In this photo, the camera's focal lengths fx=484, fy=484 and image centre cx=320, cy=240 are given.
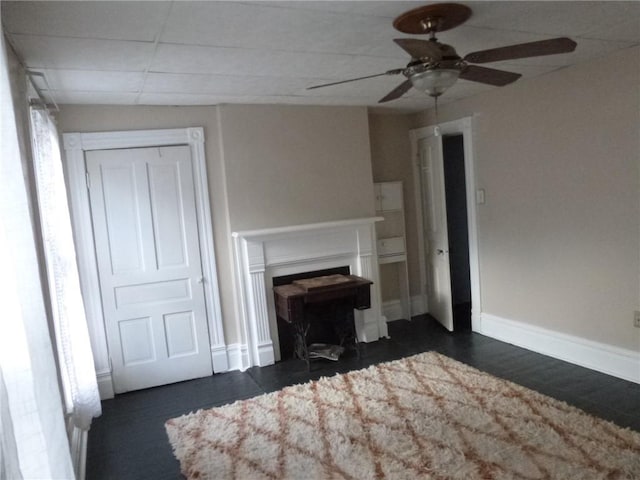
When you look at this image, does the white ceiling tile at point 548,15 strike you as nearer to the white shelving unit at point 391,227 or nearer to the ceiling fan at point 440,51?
the ceiling fan at point 440,51

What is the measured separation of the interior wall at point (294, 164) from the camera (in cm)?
412

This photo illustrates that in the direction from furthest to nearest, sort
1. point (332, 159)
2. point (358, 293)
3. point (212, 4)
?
point (332, 159) < point (358, 293) < point (212, 4)

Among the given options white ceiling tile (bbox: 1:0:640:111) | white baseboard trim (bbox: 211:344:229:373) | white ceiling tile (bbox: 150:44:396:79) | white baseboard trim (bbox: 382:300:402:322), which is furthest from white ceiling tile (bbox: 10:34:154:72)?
white baseboard trim (bbox: 382:300:402:322)

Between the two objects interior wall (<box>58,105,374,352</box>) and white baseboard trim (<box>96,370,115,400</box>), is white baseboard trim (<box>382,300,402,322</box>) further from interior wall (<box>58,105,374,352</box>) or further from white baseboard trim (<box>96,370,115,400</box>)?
white baseboard trim (<box>96,370,115,400</box>)

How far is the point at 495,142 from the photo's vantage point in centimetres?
427

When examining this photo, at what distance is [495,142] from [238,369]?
3.01 meters

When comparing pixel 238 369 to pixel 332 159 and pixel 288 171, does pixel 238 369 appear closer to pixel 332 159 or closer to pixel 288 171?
pixel 288 171

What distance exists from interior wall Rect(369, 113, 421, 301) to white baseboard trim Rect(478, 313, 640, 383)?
3.40ft

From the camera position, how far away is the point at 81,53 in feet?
8.18

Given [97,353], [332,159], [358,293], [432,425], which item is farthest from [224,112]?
[432,425]

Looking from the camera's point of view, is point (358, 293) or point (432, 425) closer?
point (432, 425)

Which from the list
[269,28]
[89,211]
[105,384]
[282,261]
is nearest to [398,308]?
[282,261]

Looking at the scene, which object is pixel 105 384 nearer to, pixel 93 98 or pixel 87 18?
pixel 93 98

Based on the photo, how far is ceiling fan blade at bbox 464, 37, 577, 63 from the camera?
213 centimetres
